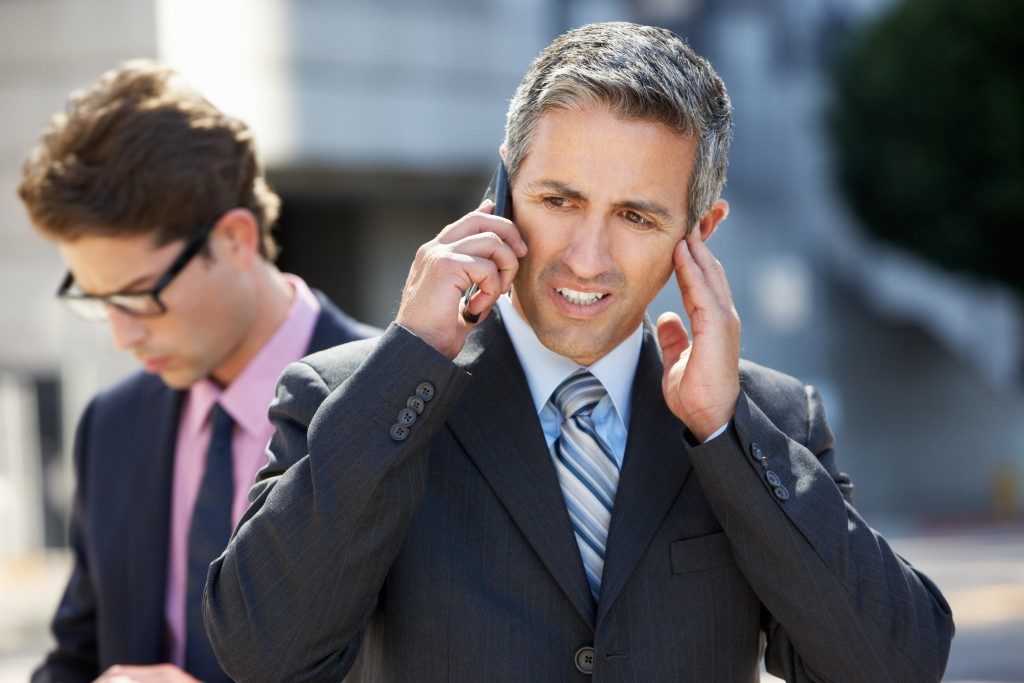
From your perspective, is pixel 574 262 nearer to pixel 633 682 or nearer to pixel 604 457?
pixel 604 457

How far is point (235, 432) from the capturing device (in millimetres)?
3199

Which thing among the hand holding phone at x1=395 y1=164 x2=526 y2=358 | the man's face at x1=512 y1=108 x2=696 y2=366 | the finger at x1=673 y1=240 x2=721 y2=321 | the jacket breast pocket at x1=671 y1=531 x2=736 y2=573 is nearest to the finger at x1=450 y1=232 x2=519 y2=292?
the hand holding phone at x1=395 y1=164 x2=526 y2=358

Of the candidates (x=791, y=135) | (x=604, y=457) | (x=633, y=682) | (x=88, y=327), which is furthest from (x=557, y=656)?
(x=791, y=135)

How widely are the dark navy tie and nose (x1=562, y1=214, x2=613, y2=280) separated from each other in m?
1.07

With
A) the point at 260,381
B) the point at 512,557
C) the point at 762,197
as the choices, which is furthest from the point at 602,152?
the point at 762,197

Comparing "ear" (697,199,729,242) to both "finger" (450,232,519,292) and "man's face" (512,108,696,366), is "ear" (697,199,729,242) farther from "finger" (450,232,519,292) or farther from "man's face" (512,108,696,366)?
"finger" (450,232,519,292)

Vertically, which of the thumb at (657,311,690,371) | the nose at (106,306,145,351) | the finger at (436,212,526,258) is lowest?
the nose at (106,306,145,351)

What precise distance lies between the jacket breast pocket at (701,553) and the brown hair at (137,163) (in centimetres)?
142

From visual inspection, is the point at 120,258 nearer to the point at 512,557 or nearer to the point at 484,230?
the point at 484,230

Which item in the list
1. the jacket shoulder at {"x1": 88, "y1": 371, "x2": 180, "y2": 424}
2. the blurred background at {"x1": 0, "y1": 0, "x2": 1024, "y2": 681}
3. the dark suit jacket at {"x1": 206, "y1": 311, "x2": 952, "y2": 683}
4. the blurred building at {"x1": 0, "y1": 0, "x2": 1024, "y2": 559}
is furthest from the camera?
the blurred building at {"x1": 0, "y1": 0, "x2": 1024, "y2": 559}

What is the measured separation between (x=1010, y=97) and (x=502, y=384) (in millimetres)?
18090

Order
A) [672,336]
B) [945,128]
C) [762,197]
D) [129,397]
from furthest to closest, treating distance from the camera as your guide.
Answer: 1. [762,197]
2. [945,128]
3. [129,397]
4. [672,336]

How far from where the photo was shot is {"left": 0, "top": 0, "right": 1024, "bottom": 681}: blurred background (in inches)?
637

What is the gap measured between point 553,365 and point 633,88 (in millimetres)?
536
